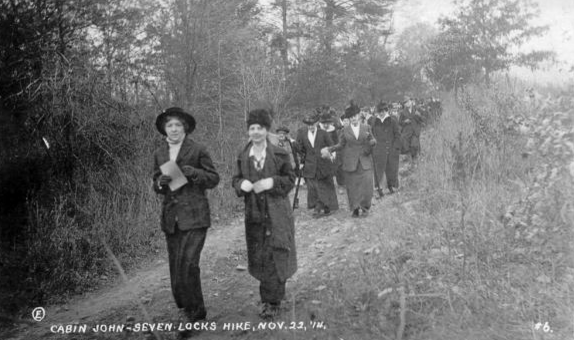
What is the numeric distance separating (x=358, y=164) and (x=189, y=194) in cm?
495

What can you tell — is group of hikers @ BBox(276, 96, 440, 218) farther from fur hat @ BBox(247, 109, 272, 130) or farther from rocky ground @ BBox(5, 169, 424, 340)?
fur hat @ BBox(247, 109, 272, 130)

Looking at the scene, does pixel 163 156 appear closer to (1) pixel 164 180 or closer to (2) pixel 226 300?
(1) pixel 164 180

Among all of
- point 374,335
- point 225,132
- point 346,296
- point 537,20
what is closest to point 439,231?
point 346,296

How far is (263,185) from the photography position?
454cm

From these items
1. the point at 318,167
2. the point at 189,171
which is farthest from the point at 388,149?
the point at 189,171

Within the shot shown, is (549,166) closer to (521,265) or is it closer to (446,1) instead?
(521,265)

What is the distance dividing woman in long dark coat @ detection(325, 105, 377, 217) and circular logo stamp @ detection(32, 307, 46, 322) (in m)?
5.13

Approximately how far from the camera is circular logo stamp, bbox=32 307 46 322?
18.8ft

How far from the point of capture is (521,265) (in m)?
4.47

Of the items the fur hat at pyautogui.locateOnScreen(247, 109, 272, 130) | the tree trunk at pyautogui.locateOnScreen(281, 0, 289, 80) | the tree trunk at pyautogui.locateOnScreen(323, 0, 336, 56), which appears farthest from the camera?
the tree trunk at pyautogui.locateOnScreen(323, 0, 336, 56)

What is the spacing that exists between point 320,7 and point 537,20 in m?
10.2

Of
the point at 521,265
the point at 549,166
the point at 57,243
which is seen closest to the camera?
the point at 521,265

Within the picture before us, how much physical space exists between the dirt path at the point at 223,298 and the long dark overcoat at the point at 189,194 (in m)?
0.87

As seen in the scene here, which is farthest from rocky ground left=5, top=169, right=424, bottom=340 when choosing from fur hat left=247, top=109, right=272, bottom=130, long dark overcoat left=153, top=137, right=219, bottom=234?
fur hat left=247, top=109, right=272, bottom=130
